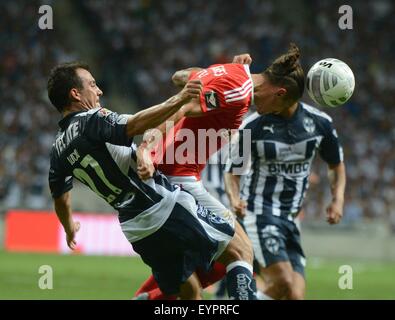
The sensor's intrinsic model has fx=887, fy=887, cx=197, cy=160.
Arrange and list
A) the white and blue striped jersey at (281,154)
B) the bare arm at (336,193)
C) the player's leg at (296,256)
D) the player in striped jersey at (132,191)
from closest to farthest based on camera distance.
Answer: the player in striped jersey at (132,191), the player's leg at (296,256), the bare arm at (336,193), the white and blue striped jersey at (281,154)

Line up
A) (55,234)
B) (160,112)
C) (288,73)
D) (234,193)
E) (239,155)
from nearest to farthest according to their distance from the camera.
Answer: (160,112) < (288,73) < (234,193) < (239,155) < (55,234)

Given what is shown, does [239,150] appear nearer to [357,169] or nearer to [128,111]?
[357,169]

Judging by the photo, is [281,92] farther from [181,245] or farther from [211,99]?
[181,245]

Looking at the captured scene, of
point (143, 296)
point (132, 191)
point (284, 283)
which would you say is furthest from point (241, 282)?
point (284, 283)

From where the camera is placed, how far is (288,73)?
7.09 meters

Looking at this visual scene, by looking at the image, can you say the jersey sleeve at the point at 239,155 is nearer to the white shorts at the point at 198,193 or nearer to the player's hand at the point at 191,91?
the white shorts at the point at 198,193

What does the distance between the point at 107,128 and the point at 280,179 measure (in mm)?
2788

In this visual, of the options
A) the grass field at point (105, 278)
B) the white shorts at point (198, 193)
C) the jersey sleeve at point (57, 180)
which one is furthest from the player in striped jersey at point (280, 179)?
the grass field at point (105, 278)

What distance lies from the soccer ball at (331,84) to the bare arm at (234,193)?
1.19 metres

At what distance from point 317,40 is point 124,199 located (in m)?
18.7

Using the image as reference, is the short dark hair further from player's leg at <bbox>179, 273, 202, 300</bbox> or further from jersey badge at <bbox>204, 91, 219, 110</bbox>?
player's leg at <bbox>179, 273, 202, 300</bbox>

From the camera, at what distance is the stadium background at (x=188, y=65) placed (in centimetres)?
1848

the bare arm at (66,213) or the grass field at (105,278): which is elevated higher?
the grass field at (105,278)

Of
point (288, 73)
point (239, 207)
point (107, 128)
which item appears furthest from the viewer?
point (239, 207)
